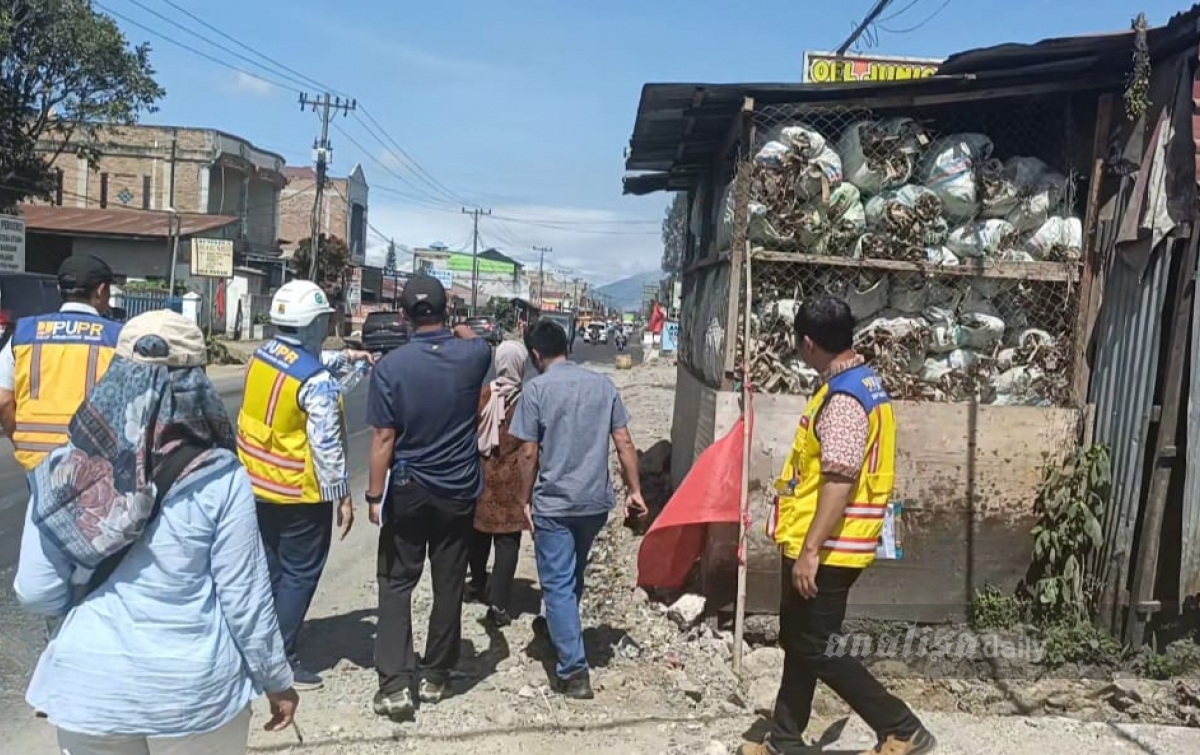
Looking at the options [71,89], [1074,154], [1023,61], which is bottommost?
[1074,154]

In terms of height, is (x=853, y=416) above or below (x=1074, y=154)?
below

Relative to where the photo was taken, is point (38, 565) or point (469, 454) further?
point (469, 454)

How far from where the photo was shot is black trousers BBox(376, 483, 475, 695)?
14.4 ft

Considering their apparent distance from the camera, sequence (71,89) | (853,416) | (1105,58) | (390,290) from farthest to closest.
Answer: (390,290) → (71,89) → (1105,58) → (853,416)

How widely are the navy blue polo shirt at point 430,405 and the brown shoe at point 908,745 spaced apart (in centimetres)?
199

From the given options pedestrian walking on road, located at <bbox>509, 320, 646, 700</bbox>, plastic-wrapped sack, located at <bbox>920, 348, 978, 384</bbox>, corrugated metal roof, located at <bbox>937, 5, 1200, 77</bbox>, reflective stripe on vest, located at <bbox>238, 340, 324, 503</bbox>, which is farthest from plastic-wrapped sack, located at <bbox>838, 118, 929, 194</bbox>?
reflective stripe on vest, located at <bbox>238, 340, 324, 503</bbox>

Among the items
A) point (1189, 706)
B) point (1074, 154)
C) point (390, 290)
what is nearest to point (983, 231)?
point (1074, 154)

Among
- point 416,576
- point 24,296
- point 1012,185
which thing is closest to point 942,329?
point 1012,185

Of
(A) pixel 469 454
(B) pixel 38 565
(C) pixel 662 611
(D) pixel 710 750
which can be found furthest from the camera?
(C) pixel 662 611

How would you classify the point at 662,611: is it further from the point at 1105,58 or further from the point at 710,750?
the point at 1105,58

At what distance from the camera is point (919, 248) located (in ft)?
18.9

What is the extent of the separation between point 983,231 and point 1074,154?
723 mm

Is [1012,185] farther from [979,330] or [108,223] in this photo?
[108,223]

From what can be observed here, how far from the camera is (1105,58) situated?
5465 mm
